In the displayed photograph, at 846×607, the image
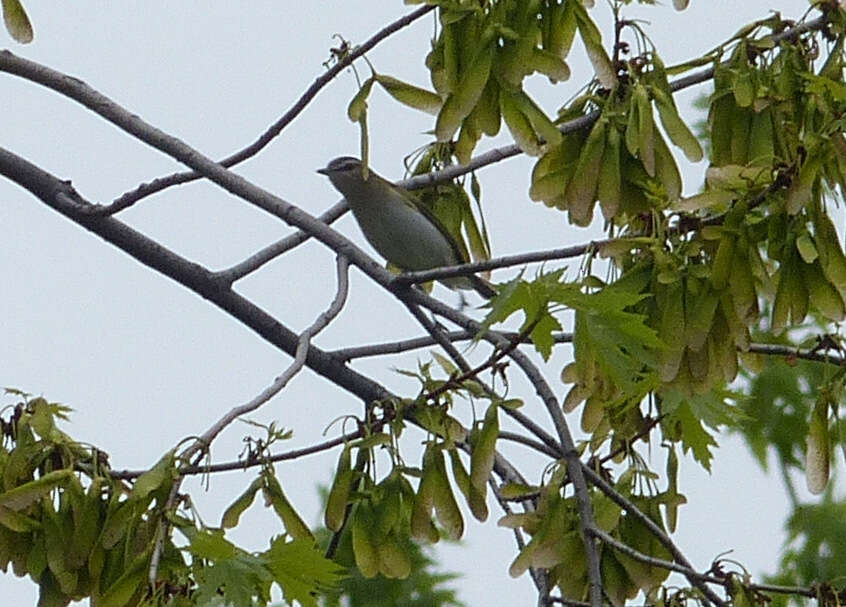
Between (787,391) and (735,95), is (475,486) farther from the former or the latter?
(787,391)

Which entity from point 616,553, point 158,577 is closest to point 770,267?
point 616,553

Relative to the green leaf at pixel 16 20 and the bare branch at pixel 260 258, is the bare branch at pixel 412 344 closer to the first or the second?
the bare branch at pixel 260 258

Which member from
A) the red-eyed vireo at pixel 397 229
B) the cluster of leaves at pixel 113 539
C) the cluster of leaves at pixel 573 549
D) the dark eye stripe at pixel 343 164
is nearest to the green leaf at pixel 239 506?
the cluster of leaves at pixel 113 539

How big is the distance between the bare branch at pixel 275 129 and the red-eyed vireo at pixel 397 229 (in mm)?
969

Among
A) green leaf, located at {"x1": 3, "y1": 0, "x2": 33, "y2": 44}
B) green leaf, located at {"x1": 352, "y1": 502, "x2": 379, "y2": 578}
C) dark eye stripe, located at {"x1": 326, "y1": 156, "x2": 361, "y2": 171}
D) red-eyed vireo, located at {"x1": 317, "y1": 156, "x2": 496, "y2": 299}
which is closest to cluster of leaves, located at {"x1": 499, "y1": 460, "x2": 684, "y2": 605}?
green leaf, located at {"x1": 352, "y1": 502, "x2": 379, "y2": 578}

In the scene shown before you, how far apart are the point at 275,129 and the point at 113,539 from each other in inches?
44.9

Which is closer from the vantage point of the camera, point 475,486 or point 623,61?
point 475,486

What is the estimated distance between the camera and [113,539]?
2.21 metres

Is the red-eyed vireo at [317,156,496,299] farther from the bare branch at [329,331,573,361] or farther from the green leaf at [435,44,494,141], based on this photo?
the green leaf at [435,44,494,141]

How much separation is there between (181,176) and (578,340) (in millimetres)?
1027

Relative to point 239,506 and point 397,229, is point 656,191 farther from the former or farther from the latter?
point 397,229

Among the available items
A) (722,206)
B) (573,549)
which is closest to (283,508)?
(573,549)

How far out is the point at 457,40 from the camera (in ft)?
7.79

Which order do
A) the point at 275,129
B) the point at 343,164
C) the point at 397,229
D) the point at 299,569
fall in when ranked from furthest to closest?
the point at 343,164 → the point at 397,229 → the point at 275,129 → the point at 299,569
